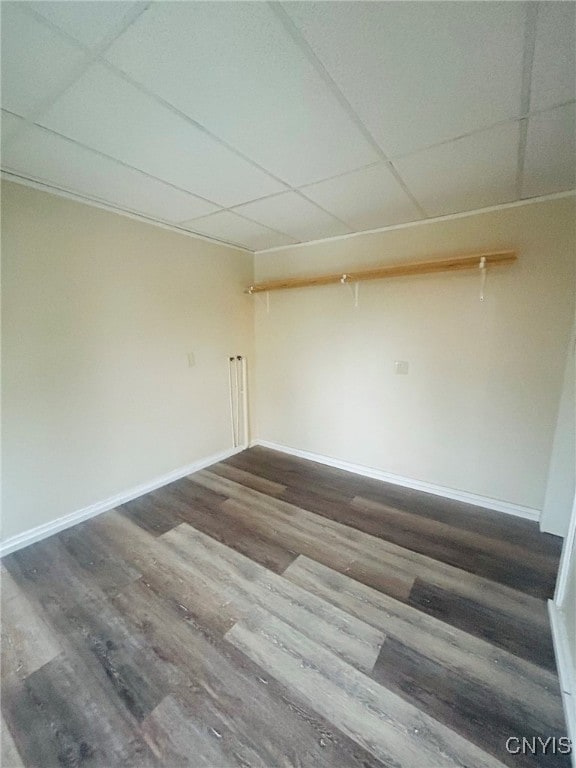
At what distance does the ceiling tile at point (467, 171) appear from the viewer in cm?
153

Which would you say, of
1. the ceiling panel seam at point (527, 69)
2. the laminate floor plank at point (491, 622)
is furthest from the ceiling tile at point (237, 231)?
the laminate floor plank at point (491, 622)

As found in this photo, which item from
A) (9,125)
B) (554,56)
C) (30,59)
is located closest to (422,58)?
(554,56)

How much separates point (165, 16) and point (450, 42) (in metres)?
0.93

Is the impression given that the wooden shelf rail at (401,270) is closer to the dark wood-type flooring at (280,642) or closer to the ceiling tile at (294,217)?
the ceiling tile at (294,217)

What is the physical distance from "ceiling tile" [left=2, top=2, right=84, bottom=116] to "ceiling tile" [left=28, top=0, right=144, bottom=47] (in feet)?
0.17

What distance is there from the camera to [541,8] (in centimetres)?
89

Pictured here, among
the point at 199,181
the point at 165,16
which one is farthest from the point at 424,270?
the point at 165,16

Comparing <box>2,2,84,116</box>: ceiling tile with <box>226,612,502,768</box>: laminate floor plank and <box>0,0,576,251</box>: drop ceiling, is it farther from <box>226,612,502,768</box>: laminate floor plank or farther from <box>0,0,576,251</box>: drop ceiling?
<box>226,612,502,768</box>: laminate floor plank

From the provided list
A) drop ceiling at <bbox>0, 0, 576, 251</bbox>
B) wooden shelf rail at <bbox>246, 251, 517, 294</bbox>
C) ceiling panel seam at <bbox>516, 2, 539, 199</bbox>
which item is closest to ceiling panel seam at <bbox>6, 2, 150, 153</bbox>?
drop ceiling at <bbox>0, 0, 576, 251</bbox>

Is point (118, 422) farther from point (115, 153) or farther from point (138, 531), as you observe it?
point (115, 153)

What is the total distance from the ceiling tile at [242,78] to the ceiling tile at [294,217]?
23.3 inches

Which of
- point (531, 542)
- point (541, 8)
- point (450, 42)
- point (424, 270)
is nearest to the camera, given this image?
point (541, 8)

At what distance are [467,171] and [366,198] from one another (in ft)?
2.12

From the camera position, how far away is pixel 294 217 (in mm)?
2566
